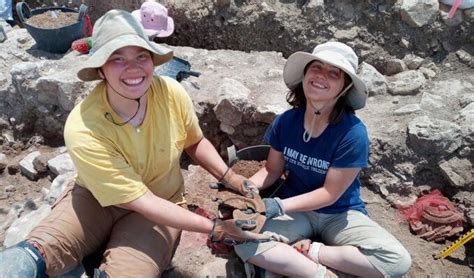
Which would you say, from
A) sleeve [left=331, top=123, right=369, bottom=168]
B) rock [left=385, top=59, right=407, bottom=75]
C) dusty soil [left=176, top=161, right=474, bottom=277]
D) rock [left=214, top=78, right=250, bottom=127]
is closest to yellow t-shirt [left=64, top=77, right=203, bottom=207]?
dusty soil [left=176, top=161, right=474, bottom=277]

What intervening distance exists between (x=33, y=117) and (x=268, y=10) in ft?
8.11

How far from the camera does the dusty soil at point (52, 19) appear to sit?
14.2 ft

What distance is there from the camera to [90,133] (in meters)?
2.10

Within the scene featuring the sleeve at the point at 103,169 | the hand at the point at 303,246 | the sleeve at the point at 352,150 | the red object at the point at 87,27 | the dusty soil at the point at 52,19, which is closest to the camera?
the sleeve at the point at 103,169

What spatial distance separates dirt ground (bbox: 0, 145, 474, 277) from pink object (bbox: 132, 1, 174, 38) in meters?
1.48

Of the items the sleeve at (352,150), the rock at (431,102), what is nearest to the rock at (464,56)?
the rock at (431,102)

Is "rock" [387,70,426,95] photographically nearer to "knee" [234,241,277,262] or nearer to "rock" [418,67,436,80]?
"rock" [418,67,436,80]

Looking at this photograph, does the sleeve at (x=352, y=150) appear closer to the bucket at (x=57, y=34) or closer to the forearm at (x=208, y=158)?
the forearm at (x=208, y=158)

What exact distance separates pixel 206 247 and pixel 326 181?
2.91 ft

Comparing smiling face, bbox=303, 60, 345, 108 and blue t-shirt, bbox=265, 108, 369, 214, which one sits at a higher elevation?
smiling face, bbox=303, 60, 345, 108

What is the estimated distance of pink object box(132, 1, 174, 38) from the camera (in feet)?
13.7

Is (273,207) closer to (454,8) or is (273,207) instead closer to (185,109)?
(185,109)

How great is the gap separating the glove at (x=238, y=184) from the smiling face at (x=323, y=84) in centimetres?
58

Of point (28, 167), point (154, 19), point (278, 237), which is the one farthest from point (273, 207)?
point (154, 19)
